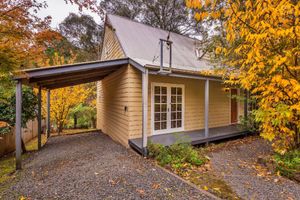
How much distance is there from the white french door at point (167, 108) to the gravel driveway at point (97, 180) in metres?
1.87

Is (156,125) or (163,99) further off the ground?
(163,99)

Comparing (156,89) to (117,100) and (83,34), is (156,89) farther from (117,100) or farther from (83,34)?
(83,34)

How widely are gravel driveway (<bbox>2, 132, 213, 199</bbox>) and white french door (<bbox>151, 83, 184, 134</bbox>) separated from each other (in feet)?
6.14

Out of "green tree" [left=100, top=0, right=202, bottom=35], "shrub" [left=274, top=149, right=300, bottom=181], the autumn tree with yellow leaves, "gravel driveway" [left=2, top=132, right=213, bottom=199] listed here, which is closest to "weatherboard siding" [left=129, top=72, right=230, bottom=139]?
"gravel driveway" [left=2, top=132, right=213, bottom=199]

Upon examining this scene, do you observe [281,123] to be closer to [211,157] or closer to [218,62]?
[211,157]

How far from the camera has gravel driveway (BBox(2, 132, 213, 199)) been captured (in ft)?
9.83

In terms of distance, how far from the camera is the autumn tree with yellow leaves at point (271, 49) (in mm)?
2900

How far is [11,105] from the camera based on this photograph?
647 cm

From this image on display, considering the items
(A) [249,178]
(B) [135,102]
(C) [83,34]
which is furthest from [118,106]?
(C) [83,34]

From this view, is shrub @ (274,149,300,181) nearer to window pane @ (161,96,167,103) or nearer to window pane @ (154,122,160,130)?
window pane @ (154,122,160,130)

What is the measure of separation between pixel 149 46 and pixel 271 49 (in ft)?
16.4

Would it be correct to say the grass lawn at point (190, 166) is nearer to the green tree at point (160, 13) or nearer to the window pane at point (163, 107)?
the window pane at point (163, 107)

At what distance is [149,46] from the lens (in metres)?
7.76

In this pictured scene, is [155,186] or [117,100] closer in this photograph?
[155,186]
